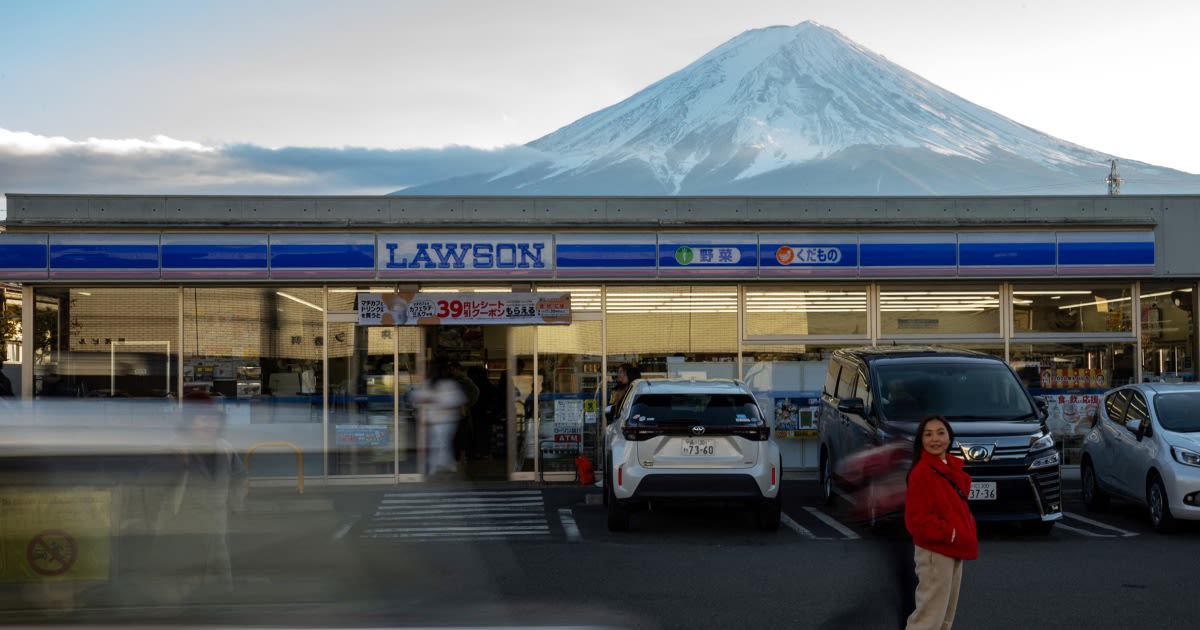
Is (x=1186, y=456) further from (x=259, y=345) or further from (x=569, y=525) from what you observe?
(x=259, y=345)

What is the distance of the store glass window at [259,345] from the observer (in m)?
17.8

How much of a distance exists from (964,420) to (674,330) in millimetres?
6394

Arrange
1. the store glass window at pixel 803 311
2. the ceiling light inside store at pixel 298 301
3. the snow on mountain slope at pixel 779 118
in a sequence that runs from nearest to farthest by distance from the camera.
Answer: the ceiling light inside store at pixel 298 301
the store glass window at pixel 803 311
the snow on mountain slope at pixel 779 118

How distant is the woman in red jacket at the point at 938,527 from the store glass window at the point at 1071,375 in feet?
41.5

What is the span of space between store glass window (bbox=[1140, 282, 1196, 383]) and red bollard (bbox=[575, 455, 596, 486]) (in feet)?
28.6

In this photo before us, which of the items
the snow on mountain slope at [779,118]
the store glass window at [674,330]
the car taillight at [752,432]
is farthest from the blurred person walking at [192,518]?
the snow on mountain slope at [779,118]

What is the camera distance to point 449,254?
1750 cm

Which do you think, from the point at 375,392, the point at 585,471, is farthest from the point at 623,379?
the point at 375,392

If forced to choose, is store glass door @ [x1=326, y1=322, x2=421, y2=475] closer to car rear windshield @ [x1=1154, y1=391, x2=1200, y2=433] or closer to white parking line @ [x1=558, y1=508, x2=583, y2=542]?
white parking line @ [x1=558, y1=508, x2=583, y2=542]

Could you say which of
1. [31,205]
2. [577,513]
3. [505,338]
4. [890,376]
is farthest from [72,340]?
[890,376]

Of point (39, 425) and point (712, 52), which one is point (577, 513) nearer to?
point (39, 425)

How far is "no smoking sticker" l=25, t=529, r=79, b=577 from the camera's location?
2859 mm

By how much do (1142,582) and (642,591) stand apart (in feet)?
13.2

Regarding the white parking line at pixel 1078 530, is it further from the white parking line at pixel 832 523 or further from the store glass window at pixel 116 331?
the store glass window at pixel 116 331
